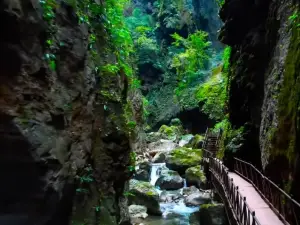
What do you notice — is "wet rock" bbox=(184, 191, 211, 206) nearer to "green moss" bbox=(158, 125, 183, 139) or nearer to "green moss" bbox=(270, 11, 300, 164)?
"green moss" bbox=(270, 11, 300, 164)

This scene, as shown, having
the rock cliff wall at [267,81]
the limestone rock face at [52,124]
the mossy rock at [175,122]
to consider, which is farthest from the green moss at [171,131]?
the limestone rock face at [52,124]

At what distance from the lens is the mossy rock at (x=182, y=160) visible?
21016 millimetres

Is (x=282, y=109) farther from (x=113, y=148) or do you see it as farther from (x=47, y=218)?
(x=47, y=218)

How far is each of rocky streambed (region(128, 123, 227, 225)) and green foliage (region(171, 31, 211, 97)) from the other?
1387 centimetres

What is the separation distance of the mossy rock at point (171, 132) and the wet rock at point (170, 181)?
11.2 meters

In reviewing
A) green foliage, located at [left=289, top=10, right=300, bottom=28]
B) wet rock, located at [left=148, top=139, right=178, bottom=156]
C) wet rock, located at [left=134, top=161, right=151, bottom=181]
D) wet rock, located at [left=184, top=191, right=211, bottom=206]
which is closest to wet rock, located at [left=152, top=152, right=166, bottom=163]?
wet rock, located at [left=148, top=139, right=178, bottom=156]

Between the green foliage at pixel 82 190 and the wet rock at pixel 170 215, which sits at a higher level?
the green foliage at pixel 82 190

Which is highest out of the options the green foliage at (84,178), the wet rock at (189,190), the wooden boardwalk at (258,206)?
the green foliage at (84,178)

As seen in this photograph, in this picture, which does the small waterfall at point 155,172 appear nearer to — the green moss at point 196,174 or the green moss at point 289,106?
the green moss at point 196,174

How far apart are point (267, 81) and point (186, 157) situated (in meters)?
12.5

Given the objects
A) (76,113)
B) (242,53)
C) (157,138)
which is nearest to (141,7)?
(157,138)

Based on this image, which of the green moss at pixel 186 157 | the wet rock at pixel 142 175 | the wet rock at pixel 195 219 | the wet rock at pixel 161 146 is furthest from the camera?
the wet rock at pixel 161 146

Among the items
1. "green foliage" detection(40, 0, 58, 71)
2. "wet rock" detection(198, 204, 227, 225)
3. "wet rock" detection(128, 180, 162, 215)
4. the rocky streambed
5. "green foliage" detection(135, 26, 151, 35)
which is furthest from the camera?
"green foliage" detection(135, 26, 151, 35)

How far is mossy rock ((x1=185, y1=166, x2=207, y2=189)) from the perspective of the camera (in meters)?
18.1
